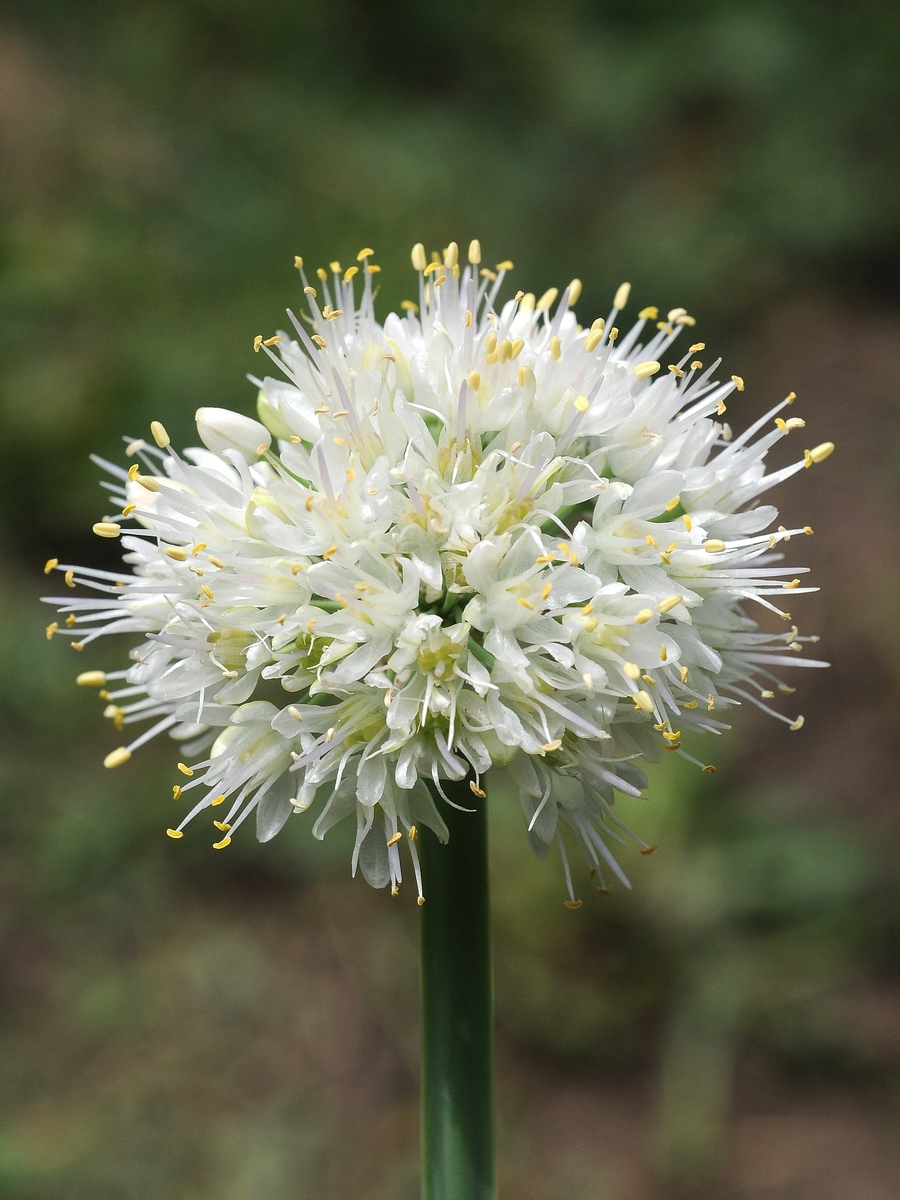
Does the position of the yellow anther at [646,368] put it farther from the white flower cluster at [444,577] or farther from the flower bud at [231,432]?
the flower bud at [231,432]

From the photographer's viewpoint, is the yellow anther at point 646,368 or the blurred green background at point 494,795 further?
the blurred green background at point 494,795

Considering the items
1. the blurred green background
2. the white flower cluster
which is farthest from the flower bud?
the blurred green background

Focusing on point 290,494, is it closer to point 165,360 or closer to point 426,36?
point 165,360

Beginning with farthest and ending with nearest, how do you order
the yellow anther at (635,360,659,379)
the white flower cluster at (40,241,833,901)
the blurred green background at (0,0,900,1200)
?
the blurred green background at (0,0,900,1200), the yellow anther at (635,360,659,379), the white flower cluster at (40,241,833,901)

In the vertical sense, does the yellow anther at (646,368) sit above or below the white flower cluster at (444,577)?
above

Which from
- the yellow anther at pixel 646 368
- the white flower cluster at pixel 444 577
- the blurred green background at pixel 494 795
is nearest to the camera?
the white flower cluster at pixel 444 577

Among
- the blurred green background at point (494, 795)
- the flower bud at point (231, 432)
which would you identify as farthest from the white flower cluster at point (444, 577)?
Answer: the blurred green background at point (494, 795)

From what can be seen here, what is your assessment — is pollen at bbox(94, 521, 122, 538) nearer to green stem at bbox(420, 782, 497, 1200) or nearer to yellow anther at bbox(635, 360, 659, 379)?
green stem at bbox(420, 782, 497, 1200)
